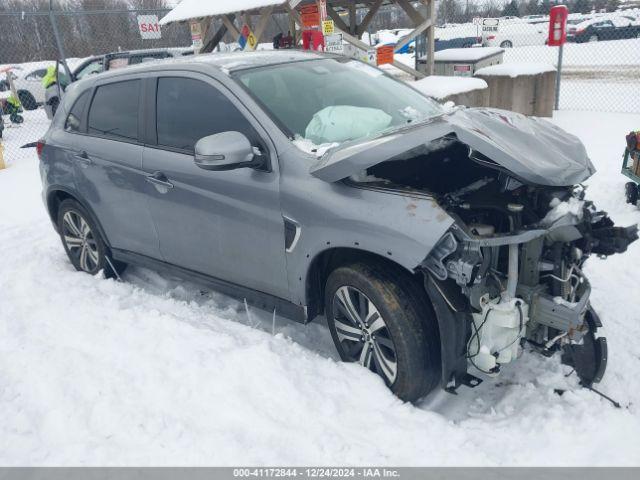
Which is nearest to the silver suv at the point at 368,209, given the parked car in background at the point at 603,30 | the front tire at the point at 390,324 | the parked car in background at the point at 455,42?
the front tire at the point at 390,324

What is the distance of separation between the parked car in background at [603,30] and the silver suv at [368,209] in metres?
28.7

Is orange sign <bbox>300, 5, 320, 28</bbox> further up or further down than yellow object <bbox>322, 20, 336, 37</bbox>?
further up

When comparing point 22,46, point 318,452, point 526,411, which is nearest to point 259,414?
point 318,452

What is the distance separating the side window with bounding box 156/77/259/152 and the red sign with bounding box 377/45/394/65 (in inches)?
243

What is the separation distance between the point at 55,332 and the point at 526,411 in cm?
304

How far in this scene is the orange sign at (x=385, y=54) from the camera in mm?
9117

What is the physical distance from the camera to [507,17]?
3734cm

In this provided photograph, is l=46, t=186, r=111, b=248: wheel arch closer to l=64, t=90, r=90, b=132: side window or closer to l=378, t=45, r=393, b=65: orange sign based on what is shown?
l=64, t=90, r=90, b=132: side window

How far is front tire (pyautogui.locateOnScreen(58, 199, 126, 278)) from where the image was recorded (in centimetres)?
457

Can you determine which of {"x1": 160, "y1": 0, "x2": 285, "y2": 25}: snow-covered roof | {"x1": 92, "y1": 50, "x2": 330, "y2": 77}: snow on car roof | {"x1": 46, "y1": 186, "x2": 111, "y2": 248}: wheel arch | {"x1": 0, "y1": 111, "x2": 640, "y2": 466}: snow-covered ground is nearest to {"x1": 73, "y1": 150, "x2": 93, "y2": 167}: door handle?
{"x1": 46, "y1": 186, "x2": 111, "y2": 248}: wheel arch

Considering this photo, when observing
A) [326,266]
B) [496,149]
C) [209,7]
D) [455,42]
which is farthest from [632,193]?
[455,42]

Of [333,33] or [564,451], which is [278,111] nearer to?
[564,451]

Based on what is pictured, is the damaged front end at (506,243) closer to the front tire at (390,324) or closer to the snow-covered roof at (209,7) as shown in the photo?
the front tire at (390,324)

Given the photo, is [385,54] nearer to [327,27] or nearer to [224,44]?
[327,27]
